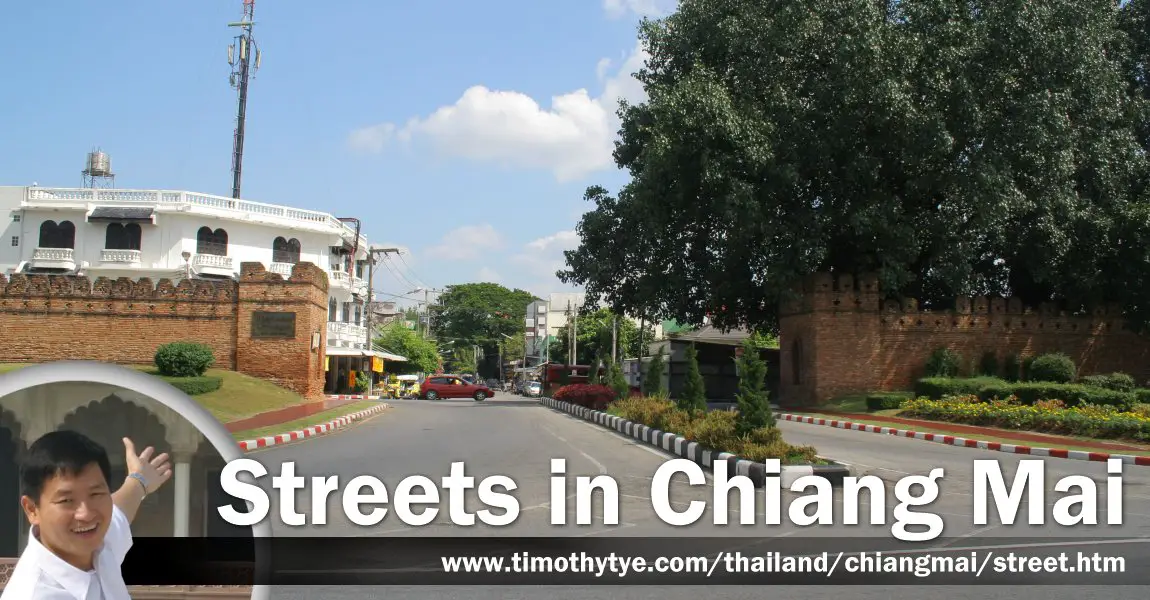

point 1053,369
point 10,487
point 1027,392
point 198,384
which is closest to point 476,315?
point 1053,369

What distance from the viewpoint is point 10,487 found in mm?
1909

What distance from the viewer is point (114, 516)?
183 centimetres

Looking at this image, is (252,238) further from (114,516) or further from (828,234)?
(114,516)

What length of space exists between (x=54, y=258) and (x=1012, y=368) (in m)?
38.5

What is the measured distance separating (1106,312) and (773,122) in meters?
15.0

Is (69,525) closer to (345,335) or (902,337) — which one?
(902,337)

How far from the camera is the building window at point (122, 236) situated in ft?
133

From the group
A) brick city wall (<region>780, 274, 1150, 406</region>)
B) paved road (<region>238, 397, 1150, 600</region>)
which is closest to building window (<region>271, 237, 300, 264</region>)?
paved road (<region>238, 397, 1150, 600</region>)

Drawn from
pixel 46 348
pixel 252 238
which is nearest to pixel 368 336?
pixel 252 238

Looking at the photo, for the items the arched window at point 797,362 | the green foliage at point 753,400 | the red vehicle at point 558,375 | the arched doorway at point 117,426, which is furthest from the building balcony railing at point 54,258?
the arched doorway at point 117,426

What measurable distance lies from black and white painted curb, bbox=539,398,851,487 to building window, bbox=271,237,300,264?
25.6m

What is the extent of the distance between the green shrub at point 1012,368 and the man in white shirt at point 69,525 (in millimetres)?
32606

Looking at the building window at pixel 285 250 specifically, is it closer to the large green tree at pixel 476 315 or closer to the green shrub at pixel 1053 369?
the green shrub at pixel 1053 369

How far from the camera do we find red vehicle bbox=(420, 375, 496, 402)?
46.2 m
